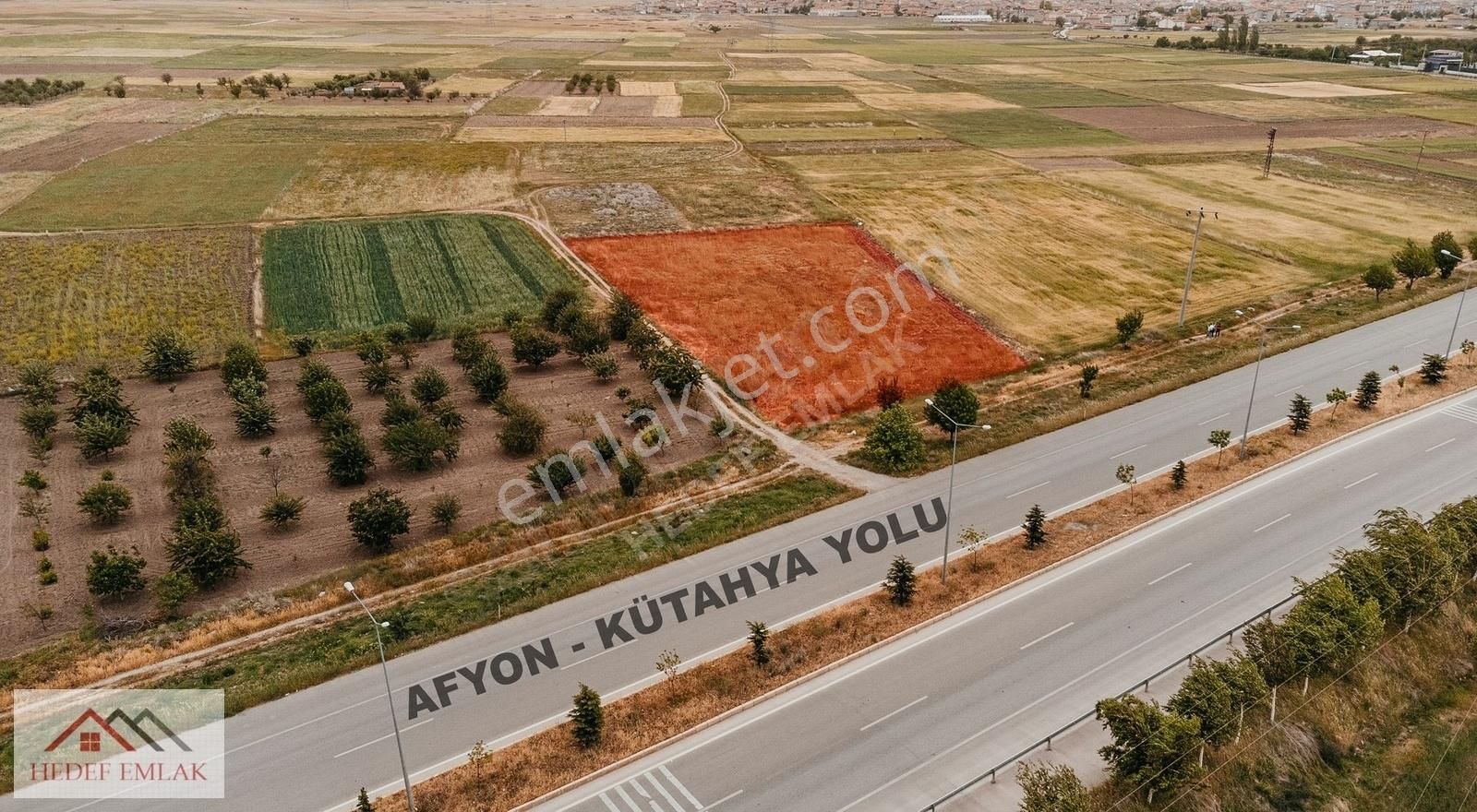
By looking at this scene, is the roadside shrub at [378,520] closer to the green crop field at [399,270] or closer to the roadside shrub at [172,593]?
the roadside shrub at [172,593]

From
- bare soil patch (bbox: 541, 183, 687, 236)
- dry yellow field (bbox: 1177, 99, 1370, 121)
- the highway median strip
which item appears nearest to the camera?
the highway median strip

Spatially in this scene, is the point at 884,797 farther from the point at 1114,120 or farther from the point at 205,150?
the point at 1114,120

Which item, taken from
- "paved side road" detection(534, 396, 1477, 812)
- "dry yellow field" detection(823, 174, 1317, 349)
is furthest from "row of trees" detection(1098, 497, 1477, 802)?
"dry yellow field" detection(823, 174, 1317, 349)

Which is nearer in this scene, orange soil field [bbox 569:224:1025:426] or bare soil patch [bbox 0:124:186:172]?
orange soil field [bbox 569:224:1025:426]

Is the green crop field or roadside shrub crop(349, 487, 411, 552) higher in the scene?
the green crop field

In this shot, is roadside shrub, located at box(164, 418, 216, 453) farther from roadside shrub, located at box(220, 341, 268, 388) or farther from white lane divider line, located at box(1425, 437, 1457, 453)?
white lane divider line, located at box(1425, 437, 1457, 453)

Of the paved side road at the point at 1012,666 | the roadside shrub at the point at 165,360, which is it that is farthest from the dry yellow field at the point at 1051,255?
the roadside shrub at the point at 165,360
